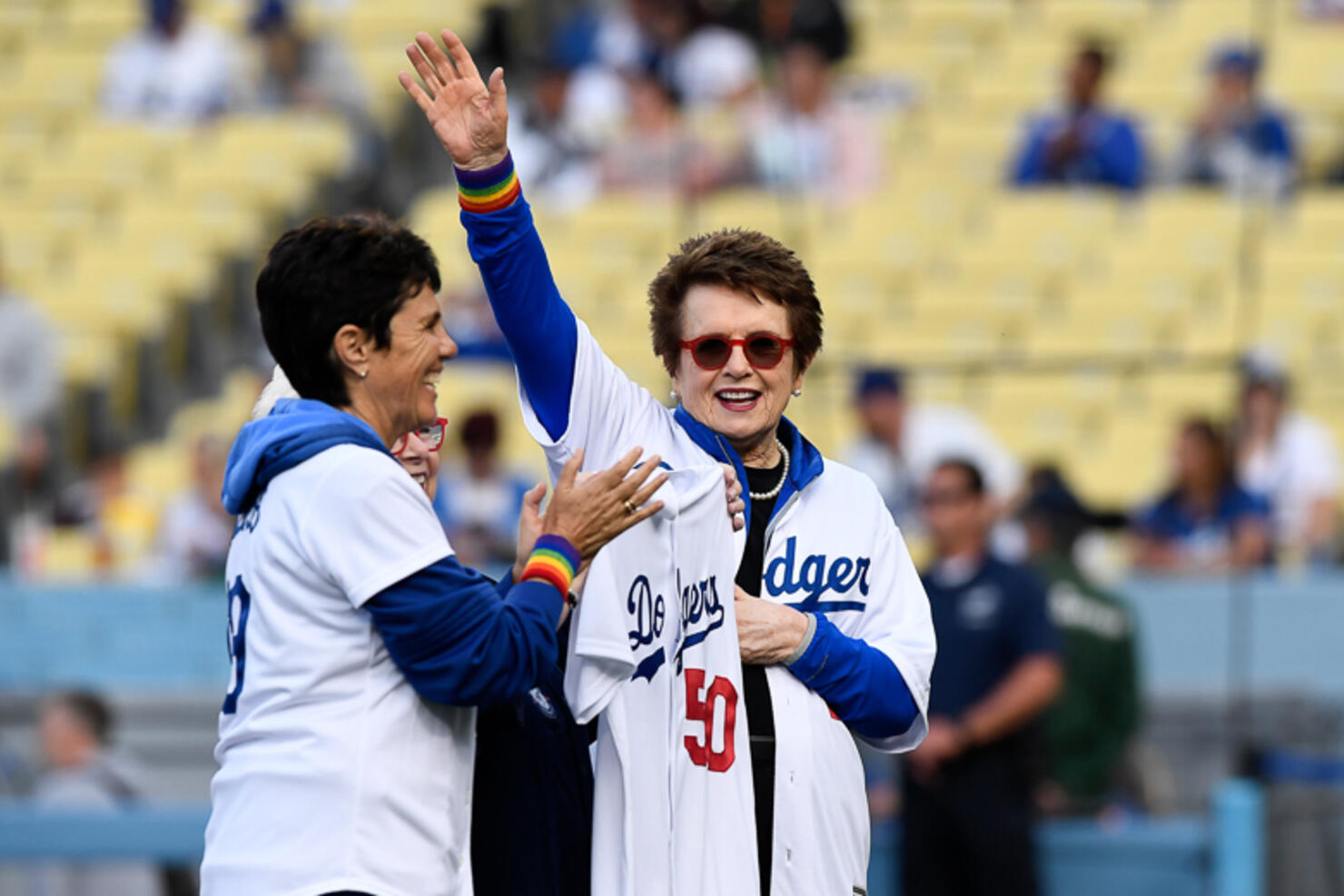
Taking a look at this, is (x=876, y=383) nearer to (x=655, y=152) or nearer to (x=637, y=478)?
(x=655, y=152)

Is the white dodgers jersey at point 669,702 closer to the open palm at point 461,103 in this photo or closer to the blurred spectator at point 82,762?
the open palm at point 461,103

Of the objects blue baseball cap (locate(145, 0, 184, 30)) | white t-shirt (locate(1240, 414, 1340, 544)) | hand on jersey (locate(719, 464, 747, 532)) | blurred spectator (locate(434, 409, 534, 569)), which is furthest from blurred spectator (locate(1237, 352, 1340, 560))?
blue baseball cap (locate(145, 0, 184, 30))

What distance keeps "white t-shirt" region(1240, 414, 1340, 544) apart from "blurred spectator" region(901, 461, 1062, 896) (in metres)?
1.87

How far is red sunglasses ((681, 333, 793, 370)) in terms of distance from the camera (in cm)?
345

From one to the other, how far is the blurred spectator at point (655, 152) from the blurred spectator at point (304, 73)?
1780 millimetres

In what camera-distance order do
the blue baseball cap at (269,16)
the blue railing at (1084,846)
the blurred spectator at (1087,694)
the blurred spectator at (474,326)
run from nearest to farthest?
the blue railing at (1084,846)
the blurred spectator at (1087,694)
the blurred spectator at (474,326)
the blue baseball cap at (269,16)

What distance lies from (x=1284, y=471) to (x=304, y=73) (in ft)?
21.4

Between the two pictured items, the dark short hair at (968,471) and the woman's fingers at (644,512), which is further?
the dark short hair at (968,471)

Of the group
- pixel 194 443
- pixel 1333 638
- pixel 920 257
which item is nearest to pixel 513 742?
pixel 1333 638

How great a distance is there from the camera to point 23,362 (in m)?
10.2

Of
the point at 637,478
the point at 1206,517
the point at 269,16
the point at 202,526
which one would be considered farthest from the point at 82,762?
the point at 269,16

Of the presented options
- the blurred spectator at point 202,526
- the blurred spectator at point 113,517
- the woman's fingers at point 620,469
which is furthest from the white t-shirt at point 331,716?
the blurred spectator at point 113,517

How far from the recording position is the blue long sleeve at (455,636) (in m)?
2.96

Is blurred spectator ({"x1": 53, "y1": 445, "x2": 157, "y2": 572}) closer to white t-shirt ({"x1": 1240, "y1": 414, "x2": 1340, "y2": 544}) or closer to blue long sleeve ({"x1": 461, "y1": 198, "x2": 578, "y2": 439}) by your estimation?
white t-shirt ({"x1": 1240, "y1": 414, "x2": 1340, "y2": 544})
